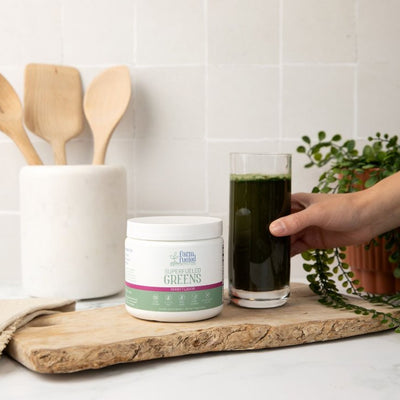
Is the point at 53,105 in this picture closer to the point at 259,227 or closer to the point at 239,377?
the point at 259,227

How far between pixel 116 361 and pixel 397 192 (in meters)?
0.45

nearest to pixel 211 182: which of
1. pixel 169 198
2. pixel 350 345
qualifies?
pixel 169 198

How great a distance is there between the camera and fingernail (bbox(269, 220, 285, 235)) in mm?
726

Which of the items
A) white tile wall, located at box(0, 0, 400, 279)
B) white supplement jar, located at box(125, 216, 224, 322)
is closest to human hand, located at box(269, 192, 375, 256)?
white supplement jar, located at box(125, 216, 224, 322)

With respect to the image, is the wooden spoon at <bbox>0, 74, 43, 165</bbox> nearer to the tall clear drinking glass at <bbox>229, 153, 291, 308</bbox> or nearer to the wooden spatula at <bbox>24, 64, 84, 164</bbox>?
the wooden spatula at <bbox>24, 64, 84, 164</bbox>

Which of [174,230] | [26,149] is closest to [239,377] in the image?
[174,230]

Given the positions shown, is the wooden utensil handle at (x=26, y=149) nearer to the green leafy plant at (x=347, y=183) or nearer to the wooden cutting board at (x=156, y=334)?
the wooden cutting board at (x=156, y=334)

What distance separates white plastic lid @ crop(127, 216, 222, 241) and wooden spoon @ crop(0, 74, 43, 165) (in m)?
0.35

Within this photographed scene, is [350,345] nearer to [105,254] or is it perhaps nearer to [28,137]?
[105,254]

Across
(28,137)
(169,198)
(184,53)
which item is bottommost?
(169,198)

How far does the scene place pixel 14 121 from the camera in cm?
97

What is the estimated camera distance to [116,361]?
0.59 metres

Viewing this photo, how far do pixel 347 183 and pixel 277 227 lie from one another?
0.22 meters

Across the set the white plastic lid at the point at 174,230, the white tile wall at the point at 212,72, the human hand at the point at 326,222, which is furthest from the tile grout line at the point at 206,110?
the white plastic lid at the point at 174,230
